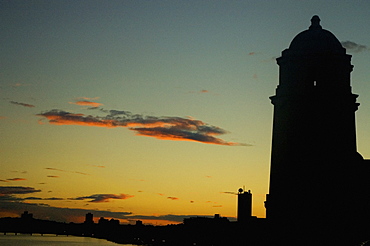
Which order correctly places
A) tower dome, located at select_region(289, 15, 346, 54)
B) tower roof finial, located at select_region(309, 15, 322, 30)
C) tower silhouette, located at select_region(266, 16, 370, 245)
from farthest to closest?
tower roof finial, located at select_region(309, 15, 322, 30), tower dome, located at select_region(289, 15, 346, 54), tower silhouette, located at select_region(266, 16, 370, 245)

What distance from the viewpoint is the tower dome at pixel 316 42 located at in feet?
137

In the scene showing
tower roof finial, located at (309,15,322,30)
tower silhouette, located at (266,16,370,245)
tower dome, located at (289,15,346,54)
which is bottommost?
tower silhouette, located at (266,16,370,245)

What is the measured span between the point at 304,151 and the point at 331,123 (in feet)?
9.18

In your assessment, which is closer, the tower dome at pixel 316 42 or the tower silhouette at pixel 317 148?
the tower silhouette at pixel 317 148

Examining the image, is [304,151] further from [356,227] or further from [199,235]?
[199,235]

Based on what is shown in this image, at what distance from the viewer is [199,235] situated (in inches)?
5108

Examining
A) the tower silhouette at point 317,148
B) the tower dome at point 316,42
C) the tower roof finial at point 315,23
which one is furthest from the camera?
the tower roof finial at point 315,23

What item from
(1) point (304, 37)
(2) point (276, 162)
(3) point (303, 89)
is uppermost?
(1) point (304, 37)

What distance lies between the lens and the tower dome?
41.7 metres

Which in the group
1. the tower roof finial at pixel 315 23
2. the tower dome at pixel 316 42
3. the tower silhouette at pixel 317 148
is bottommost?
the tower silhouette at pixel 317 148

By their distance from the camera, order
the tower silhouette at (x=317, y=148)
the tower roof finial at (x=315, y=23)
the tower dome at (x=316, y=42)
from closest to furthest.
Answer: the tower silhouette at (x=317, y=148) < the tower dome at (x=316, y=42) < the tower roof finial at (x=315, y=23)

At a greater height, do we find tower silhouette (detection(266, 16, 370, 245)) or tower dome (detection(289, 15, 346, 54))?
tower dome (detection(289, 15, 346, 54))

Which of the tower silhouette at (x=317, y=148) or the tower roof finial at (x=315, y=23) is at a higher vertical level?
the tower roof finial at (x=315, y=23)

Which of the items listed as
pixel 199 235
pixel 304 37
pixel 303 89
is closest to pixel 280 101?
pixel 303 89
